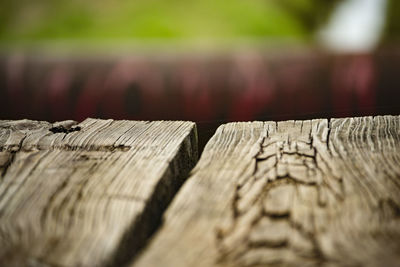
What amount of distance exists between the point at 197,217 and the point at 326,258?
24cm

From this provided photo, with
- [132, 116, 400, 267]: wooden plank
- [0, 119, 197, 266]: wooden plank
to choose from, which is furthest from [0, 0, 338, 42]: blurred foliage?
[132, 116, 400, 267]: wooden plank

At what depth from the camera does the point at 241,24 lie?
373 centimetres

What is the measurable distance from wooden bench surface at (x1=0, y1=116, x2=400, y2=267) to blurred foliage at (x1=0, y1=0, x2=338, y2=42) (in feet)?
8.17

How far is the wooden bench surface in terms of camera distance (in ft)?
2.27

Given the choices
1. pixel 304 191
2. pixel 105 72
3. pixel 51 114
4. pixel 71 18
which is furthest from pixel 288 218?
pixel 71 18

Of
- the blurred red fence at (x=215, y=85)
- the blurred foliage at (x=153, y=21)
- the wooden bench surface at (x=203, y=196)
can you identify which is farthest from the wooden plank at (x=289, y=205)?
the blurred foliage at (x=153, y=21)

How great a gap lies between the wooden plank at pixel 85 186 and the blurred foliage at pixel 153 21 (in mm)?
2436

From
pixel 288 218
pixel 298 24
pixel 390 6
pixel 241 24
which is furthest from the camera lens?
pixel 390 6

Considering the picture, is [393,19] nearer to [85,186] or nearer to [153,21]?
[153,21]

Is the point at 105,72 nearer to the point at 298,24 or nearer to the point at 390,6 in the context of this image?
the point at 298,24

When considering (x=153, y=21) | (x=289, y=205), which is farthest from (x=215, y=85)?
(x=289, y=205)

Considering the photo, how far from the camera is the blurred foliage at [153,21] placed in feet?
12.0

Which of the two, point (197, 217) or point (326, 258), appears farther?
point (197, 217)

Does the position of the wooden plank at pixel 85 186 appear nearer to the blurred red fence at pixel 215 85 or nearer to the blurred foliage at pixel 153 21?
the blurred red fence at pixel 215 85
